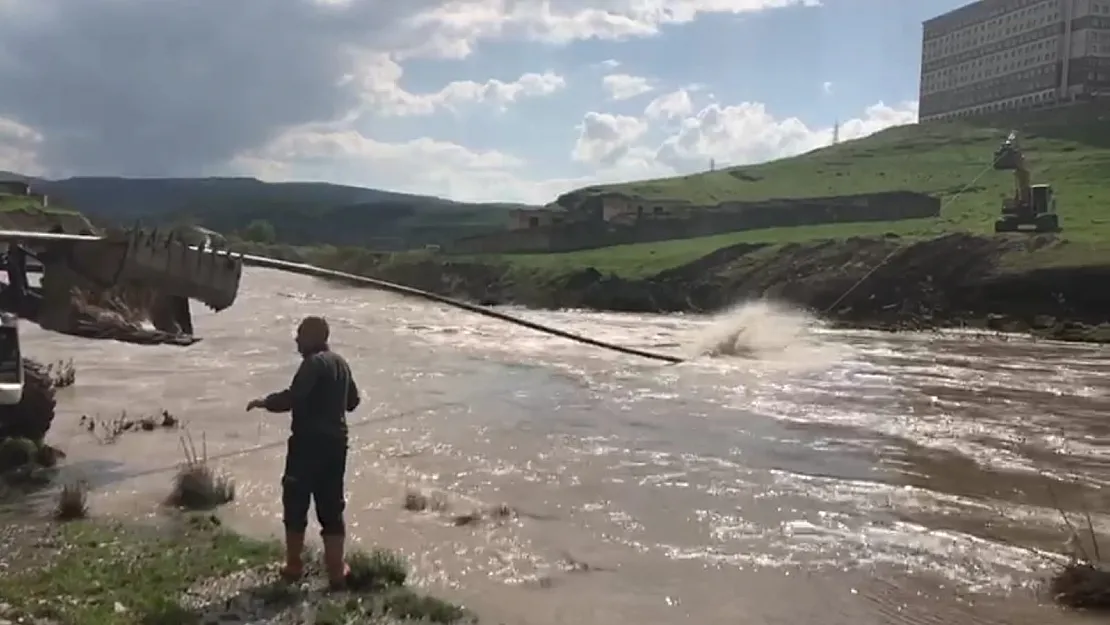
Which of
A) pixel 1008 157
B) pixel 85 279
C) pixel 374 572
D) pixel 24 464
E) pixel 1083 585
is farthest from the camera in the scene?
pixel 1008 157

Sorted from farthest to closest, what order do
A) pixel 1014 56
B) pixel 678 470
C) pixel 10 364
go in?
pixel 1014 56 < pixel 678 470 < pixel 10 364

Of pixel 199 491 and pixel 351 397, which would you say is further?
pixel 199 491

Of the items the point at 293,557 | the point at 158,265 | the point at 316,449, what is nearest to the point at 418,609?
the point at 293,557

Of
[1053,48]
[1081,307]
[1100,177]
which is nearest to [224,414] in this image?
[1081,307]

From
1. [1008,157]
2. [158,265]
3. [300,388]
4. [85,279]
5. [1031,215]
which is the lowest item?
[300,388]

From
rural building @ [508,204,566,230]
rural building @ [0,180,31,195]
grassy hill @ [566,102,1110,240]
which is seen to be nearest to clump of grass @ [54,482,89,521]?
grassy hill @ [566,102,1110,240]

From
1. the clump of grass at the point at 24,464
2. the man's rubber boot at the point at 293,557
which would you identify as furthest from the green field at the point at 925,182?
the man's rubber boot at the point at 293,557

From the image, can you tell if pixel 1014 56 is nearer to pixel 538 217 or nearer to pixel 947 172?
pixel 947 172

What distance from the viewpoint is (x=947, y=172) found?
103938 mm

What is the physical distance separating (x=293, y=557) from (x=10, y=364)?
586cm

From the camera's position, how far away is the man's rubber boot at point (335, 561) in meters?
8.81

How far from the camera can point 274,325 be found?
148 ft

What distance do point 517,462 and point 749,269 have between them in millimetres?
50517

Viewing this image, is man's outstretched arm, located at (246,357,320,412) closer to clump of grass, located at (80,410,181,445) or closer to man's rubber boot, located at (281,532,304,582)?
man's rubber boot, located at (281,532,304,582)
